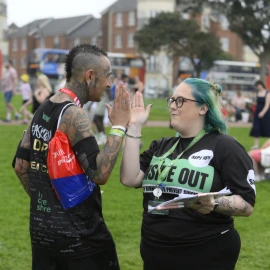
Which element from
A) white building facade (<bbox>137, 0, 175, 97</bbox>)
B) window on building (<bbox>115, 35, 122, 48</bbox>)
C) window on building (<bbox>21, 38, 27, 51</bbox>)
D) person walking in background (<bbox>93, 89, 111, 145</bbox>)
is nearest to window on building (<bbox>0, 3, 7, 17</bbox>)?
window on building (<bbox>21, 38, 27, 51</bbox>)

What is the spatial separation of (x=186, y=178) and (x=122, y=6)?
94.1 metres

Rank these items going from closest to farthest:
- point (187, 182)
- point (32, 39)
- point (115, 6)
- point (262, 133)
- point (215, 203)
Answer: point (215, 203) < point (187, 182) < point (262, 133) < point (115, 6) < point (32, 39)

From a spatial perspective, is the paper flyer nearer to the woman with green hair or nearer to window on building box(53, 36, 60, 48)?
the woman with green hair

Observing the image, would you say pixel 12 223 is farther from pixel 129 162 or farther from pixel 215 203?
pixel 215 203

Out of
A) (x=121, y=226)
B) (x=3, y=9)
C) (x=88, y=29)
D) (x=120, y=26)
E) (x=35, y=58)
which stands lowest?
(x=121, y=226)

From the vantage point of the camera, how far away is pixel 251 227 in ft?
23.6

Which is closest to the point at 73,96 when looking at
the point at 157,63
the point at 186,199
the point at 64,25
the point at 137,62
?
the point at 186,199

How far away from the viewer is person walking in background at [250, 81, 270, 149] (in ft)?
48.8

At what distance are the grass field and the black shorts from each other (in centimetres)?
219

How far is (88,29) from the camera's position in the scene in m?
103

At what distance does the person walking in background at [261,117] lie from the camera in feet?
48.8

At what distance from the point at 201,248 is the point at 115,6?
94933 millimetres

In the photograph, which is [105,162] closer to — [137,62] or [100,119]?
[100,119]

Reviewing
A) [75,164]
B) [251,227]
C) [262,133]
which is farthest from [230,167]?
[262,133]
